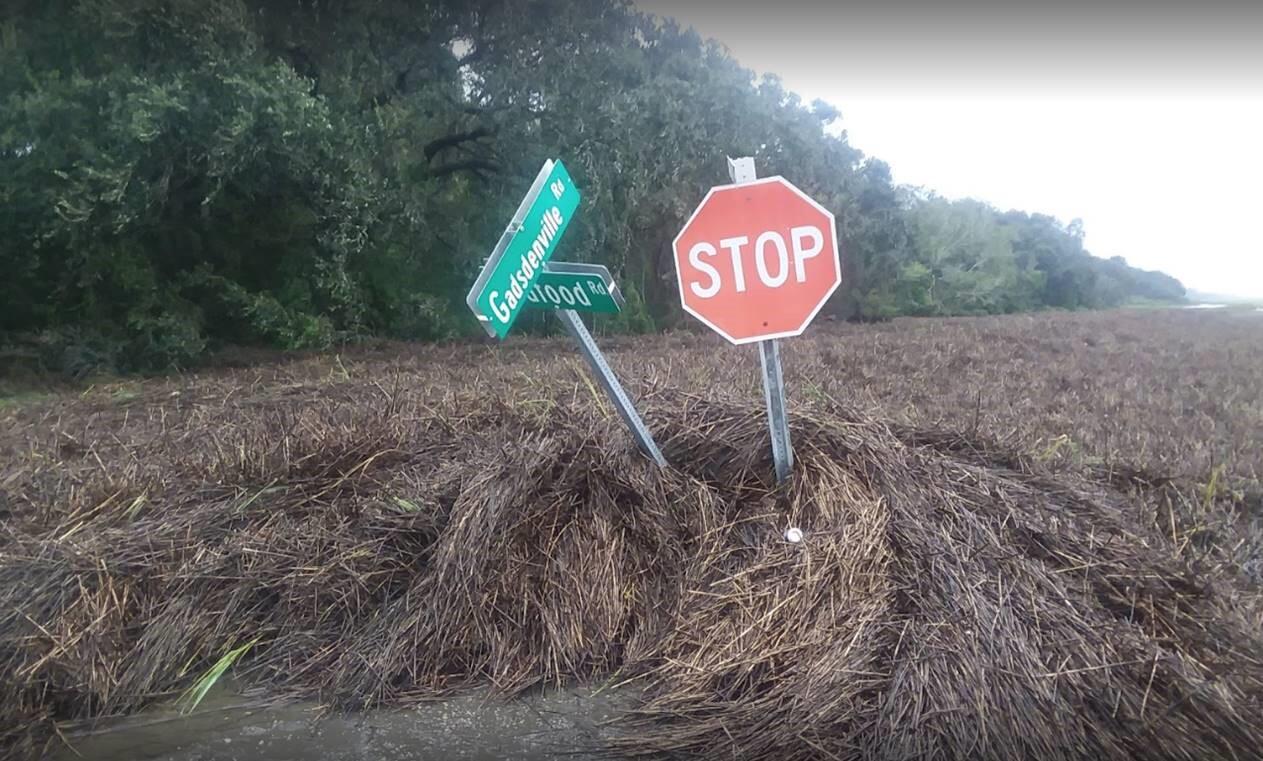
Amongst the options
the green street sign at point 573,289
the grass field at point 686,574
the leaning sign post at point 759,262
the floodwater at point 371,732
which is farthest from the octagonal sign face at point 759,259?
the floodwater at point 371,732

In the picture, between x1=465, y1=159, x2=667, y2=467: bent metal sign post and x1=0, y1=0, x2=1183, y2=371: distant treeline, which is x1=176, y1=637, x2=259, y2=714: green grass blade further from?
x1=0, y1=0, x2=1183, y2=371: distant treeline

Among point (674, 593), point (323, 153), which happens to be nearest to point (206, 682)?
point (674, 593)

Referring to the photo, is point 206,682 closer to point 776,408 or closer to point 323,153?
point 776,408

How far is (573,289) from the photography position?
15.0 ft

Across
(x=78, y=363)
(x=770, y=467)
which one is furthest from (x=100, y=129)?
(x=770, y=467)

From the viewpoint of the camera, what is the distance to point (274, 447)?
527 centimetres

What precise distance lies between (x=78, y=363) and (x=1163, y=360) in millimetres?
16284

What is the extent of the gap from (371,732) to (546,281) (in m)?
2.07

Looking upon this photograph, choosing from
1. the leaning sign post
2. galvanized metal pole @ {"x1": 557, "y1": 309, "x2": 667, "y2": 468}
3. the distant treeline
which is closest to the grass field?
galvanized metal pole @ {"x1": 557, "y1": 309, "x2": 667, "y2": 468}

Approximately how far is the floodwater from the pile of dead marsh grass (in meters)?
0.12

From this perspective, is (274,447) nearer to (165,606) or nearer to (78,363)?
(165,606)

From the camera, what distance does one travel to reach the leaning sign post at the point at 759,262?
13.9ft

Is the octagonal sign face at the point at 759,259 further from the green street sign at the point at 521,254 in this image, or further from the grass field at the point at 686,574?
the grass field at the point at 686,574

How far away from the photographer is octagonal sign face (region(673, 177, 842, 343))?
13.9ft
